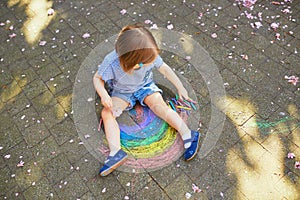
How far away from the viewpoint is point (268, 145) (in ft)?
8.64

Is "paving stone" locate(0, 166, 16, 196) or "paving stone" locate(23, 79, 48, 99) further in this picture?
"paving stone" locate(23, 79, 48, 99)

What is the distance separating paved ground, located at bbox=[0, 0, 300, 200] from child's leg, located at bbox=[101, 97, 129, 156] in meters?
0.21

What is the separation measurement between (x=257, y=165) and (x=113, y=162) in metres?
1.20

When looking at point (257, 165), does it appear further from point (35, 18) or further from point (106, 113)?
point (35, 18)

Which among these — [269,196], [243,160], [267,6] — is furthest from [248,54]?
[269,196]

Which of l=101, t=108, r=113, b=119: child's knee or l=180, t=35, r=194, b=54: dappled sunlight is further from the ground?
l=180, t=35, r=194, b=54: dappled sunlight

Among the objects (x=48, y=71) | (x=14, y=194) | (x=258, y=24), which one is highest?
(x=258, y=24)

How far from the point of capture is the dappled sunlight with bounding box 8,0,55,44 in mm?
3646

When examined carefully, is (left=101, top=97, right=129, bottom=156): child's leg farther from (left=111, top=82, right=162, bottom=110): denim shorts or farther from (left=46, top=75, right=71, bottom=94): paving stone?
(left=46, top=75, right=71, bottom=94): paving stone

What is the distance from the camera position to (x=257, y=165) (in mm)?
2529

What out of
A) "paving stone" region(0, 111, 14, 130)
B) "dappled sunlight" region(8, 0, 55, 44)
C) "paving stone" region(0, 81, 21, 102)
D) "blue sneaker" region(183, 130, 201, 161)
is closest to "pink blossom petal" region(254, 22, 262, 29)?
"blue sneaker" region(183, 130, 201, 161)

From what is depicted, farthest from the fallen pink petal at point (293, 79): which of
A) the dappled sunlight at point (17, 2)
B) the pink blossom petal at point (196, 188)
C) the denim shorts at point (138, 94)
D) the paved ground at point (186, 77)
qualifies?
the dappled sunlight at point (17, 2)

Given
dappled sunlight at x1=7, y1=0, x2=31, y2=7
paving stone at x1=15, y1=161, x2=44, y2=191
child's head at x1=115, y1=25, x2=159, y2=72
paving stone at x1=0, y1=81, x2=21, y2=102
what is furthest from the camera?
dappled sunlight at x1=7, y1=0, x2=31, y2=7

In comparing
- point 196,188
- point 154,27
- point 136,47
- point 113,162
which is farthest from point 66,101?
point 196,188
